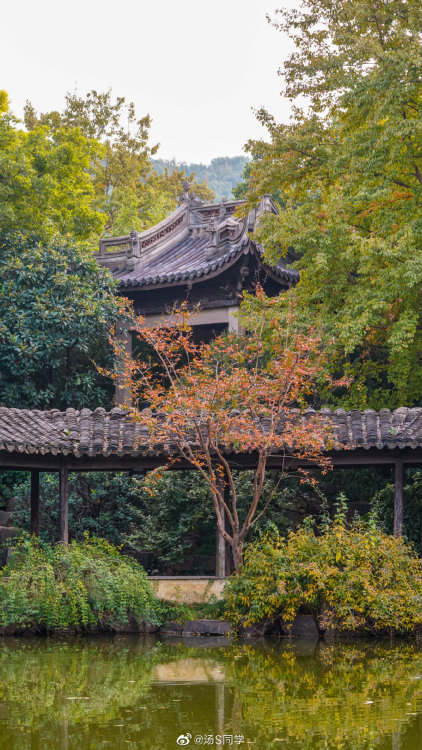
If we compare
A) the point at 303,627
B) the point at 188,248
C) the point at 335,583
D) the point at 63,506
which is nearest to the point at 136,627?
the point at 63,506

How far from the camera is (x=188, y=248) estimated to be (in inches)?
888

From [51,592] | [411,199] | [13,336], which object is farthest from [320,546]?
[13,336]

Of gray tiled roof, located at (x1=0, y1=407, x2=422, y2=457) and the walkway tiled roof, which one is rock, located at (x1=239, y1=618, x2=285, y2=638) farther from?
the walkway tiled roof

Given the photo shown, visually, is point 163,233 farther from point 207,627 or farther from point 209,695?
point 209,695

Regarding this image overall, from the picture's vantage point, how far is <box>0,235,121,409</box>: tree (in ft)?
60.8

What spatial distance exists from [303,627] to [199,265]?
9.96 metres

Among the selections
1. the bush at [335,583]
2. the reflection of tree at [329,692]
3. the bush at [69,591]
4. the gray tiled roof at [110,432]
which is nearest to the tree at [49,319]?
the gray tiled roof at [110,432]

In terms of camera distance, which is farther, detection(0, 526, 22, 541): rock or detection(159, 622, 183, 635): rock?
detection(0, 526, 22, 541): rock

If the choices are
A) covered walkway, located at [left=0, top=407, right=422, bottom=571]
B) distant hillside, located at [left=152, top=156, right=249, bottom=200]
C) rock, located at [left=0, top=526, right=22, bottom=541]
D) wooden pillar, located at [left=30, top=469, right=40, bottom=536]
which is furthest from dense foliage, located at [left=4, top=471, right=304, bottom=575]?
distant hillside, located at [left=152, top=156, right=249, bottom=200]

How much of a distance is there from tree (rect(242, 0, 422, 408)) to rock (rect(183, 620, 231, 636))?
15.0 ft

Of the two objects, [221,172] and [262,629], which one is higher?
[221,172]

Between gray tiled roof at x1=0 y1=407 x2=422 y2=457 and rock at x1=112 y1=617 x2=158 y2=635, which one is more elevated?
gray tiled roof at x1=0 y1=407 x2=422 y2=457

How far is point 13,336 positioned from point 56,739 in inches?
491

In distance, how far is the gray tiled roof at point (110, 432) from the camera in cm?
1258
